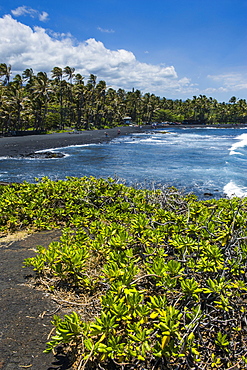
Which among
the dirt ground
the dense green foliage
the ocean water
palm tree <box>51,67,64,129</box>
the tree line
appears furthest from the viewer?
palm tree <box>51,67,64,129</box>

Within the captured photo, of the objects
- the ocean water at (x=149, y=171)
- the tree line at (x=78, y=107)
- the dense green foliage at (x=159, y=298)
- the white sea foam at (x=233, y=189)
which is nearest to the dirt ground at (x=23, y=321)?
the dense green foliage at (x=159, y=298)

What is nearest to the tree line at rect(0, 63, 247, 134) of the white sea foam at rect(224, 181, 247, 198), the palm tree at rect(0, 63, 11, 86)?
the palm tree at rect(0, 63, 11, 86)

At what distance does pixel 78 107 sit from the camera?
72125 millimetres

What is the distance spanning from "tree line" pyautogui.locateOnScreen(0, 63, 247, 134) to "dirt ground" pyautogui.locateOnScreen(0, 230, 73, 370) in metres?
50.7

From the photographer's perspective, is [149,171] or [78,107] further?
[78,107]

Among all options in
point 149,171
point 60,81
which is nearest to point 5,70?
point 60,81

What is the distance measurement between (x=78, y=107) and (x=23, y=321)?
73.9 metres

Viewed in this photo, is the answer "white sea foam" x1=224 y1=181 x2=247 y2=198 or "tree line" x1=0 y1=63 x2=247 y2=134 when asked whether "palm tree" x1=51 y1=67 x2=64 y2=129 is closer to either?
"tree line" x1=0 y1=63 x2=247 y2=134

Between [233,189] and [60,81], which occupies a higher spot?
[60,81]

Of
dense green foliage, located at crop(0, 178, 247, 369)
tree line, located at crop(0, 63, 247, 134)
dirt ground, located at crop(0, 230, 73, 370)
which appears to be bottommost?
dirt ground, located at crop(0, 230, 73, 370)

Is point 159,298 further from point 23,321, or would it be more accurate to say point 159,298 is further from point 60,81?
point 60,81

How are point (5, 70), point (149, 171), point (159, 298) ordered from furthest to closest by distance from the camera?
point (5, 70) < point (149, 171) < point (159, 298)

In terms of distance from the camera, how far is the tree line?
54419 millimetres

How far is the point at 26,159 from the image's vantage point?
29062 mm
